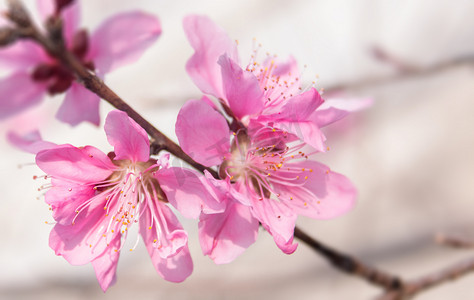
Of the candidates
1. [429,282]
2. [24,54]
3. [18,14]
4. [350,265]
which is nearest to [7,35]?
[18,14]

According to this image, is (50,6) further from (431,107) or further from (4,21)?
(431,107)

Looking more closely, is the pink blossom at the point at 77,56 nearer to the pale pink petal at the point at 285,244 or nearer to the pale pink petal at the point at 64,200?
the pale pink petal at the point at 64,200

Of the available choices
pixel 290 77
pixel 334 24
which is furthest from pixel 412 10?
pixel 290 77

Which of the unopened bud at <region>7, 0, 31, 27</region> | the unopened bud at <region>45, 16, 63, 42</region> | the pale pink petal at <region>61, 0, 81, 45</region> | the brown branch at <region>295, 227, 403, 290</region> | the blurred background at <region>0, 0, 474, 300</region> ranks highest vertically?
the unopened bud at <region>7, 0, 31, 27</region>

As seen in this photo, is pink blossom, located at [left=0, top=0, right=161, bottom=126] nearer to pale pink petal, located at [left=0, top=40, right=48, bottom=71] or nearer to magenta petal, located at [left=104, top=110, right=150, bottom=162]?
pale pink petal, located at [left=0, top=40, right=48, bottom=71]

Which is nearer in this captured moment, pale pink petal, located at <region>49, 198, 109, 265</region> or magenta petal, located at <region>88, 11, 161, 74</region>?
pale pink petal, located at <region>49, 198, 109, 265</region>

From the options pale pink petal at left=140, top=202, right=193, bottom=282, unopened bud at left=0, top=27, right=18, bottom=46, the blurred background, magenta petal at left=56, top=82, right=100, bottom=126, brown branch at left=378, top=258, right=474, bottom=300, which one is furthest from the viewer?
the blurred background

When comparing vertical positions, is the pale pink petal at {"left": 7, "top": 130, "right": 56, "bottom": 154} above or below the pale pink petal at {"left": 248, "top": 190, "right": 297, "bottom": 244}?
above

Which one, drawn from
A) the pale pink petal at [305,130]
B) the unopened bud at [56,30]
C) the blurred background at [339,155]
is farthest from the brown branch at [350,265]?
the blurred background at [339,155]

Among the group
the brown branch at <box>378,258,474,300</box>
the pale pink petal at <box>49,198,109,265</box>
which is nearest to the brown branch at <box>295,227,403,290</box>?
the brown branch at <box>378,258,474,300</box>
